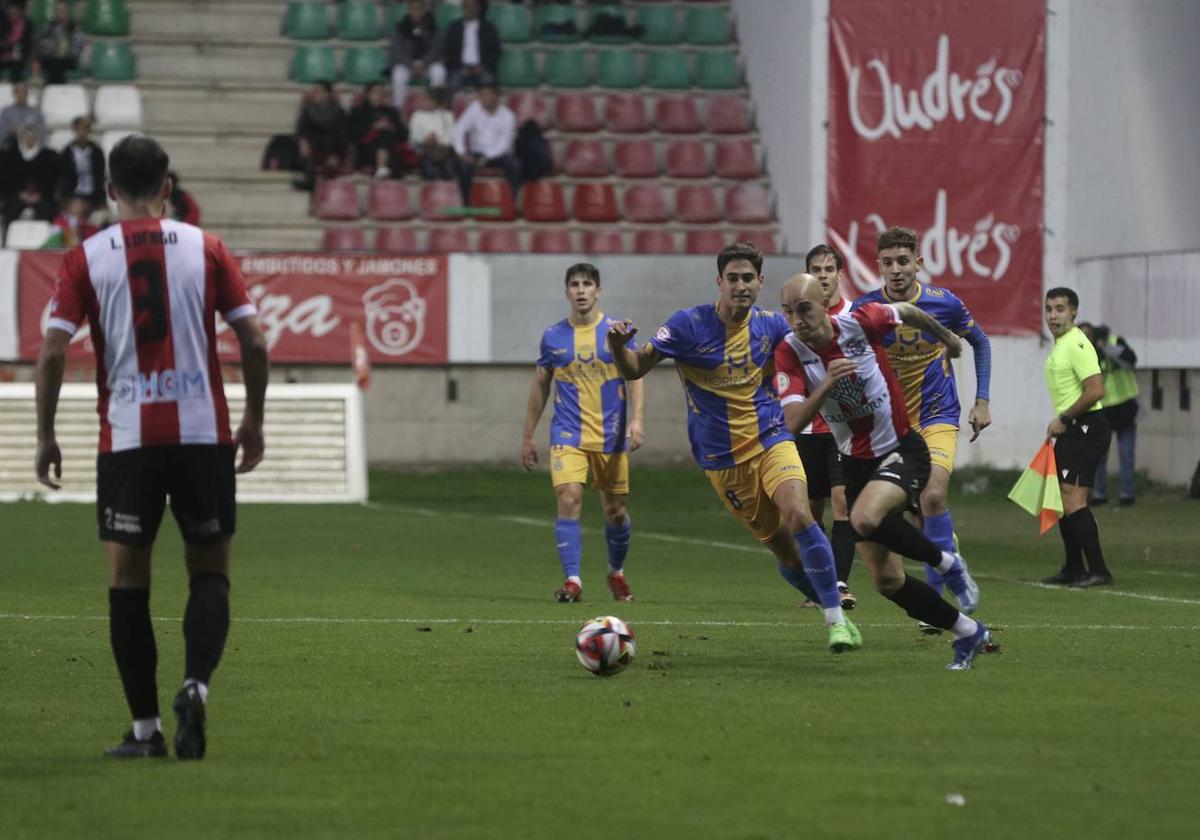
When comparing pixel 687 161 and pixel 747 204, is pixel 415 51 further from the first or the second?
pixel 747 204

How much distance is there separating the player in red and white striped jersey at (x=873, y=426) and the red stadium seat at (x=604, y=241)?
19.6 m

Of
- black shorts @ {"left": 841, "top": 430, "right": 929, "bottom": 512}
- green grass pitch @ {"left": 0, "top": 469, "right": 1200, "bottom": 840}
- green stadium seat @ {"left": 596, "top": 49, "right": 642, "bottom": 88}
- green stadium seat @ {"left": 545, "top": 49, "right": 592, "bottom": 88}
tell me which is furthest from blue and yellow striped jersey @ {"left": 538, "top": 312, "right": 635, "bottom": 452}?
green stadium seat @ {"left": 596, "top": 49, "right": 642, "bottom": 88}

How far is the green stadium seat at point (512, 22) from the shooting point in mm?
32938

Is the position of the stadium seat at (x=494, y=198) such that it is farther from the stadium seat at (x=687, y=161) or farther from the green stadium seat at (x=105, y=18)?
the green stadium seat at (x=105, y=18)

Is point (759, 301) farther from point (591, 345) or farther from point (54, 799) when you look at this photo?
point (54, 799)

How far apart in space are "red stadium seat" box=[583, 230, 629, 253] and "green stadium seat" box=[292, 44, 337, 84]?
506 centimetres

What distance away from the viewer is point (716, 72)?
32.7m

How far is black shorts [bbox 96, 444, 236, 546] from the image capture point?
22.1 feet

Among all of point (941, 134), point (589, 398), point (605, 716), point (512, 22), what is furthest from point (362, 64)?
point (605, 716)

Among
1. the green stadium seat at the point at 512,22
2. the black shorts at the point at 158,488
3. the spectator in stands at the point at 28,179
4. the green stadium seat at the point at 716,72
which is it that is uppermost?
the green stadium seat at the point at 512,22

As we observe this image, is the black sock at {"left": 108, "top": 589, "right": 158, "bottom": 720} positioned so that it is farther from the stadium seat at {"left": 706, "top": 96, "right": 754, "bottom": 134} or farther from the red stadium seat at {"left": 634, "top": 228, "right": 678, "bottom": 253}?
the stadium seat at {"left": 706, "top": 96, "right": 754, "bottom": 134}

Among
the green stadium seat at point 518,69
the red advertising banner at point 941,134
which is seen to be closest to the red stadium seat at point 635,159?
the green stadium seat at point 518,69

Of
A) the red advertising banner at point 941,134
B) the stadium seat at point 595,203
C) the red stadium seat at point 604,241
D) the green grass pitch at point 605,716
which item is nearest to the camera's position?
the green grass pitch at point 605,716

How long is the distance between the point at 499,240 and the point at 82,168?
5.60 meters
